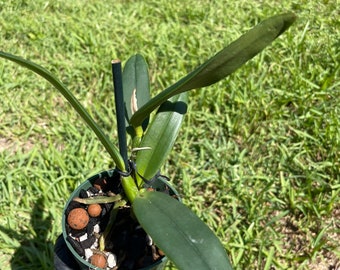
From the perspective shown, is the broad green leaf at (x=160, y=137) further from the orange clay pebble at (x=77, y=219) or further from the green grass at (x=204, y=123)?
the green grass at (x=204, y=123)

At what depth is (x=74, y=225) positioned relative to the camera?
3.13ft

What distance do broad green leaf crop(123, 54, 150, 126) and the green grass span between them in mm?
535

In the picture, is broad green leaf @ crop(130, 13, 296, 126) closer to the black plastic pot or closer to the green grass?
the black plastic pot

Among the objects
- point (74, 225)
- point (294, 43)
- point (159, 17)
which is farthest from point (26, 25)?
point (74, 225)

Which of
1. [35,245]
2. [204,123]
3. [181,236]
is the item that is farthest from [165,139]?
[204,123]

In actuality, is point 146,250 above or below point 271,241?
above

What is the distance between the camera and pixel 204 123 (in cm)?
179

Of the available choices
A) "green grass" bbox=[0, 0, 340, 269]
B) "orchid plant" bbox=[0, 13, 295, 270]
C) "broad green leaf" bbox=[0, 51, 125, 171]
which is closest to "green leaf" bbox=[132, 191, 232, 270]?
"orchid plant" bbox=[0, 13, 295, 270]

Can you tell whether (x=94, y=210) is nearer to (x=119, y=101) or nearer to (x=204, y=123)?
(x=119, y=101)

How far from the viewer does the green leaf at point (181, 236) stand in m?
0.72

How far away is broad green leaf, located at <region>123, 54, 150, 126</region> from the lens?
1.07 metres

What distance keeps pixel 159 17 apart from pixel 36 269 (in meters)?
1.52

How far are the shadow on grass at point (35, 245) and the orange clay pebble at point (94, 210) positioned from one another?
446 millimetres

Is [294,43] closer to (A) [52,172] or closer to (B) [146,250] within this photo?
(A) [52,172]
